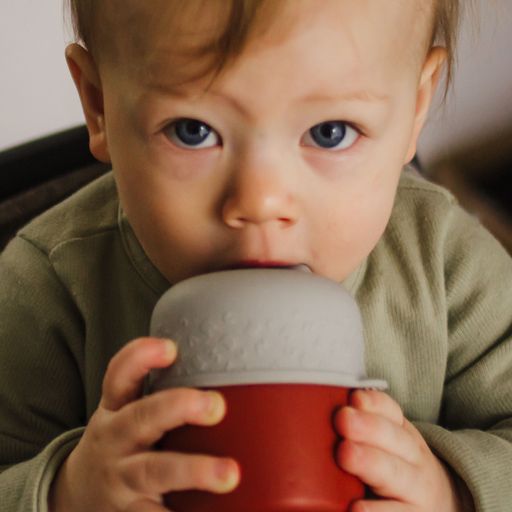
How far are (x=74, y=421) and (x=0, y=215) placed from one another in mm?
392

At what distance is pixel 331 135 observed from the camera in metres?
0.55

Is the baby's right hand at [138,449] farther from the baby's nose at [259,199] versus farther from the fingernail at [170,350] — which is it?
the baby's nose at [259,199]

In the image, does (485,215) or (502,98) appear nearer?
(485,215)

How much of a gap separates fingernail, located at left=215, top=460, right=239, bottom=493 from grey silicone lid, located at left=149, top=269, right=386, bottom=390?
41 millimetres

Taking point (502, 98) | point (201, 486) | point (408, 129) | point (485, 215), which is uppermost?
point (408, 129)

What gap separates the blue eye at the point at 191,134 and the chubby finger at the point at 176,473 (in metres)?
0.20

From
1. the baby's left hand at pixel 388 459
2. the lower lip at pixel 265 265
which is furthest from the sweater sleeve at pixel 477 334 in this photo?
the lower lip at pixel 265 265

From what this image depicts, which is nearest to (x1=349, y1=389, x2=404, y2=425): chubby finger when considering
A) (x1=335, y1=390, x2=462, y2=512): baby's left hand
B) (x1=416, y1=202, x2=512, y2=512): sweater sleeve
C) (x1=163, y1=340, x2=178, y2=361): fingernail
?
(x1=335, y1=390, x2=462, y2=512): baby's left hand

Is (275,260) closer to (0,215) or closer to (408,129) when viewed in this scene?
(408,129)

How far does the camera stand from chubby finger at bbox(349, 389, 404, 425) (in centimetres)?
47

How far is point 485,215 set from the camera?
1.29m

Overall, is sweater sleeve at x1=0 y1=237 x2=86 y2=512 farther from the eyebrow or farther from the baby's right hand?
the eyebrow

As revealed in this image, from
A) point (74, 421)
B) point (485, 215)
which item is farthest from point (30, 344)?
point (485, 215)

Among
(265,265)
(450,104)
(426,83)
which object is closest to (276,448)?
(265,265)
